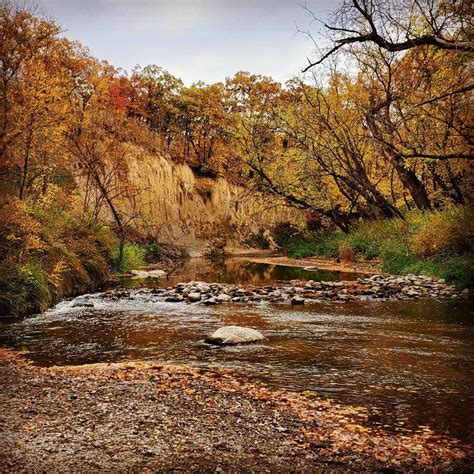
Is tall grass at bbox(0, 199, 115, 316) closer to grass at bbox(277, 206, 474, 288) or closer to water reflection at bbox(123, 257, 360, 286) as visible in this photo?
water reflection at bbox(123, 257, 360, 286)

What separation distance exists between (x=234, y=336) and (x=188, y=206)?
3185 cm

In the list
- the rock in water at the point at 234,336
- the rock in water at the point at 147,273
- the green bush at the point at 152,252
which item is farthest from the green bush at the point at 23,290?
the green bush at the point at 152,252

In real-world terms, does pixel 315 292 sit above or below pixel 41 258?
below

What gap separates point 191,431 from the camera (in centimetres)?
475

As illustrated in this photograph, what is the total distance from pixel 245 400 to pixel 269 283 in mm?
13251

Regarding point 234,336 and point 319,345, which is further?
point 234,336

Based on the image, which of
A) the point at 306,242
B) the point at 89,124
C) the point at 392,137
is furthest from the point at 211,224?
the point at 392,137

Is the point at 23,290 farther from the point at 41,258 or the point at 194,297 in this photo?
the point at 194,297

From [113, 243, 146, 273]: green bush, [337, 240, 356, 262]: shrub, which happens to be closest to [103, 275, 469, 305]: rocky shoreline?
[113, 243, 146, 273]: green bush

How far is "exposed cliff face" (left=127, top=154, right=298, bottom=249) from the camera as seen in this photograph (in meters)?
35.5

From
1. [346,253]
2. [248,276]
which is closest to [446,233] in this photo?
[248,276]

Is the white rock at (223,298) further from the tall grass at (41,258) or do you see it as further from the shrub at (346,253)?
the shrub at (346,253)

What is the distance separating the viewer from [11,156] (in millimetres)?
13617

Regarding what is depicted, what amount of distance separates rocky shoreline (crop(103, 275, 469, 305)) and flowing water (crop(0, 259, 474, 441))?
77 centimetres
